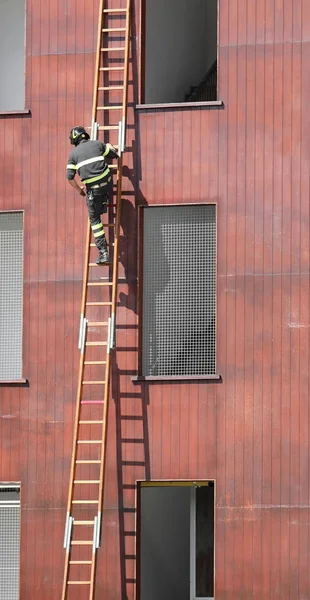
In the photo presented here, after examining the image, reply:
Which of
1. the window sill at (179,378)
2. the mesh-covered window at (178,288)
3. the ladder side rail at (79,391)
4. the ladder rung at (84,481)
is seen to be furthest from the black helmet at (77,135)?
the ladder rung at (84,481)

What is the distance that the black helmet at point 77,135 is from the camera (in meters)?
20.8

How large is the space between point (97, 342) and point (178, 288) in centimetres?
143

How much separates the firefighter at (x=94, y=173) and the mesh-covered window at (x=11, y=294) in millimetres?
1511

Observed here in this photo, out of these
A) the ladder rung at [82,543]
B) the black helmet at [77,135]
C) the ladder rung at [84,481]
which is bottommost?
the ladder rung at [82,543]

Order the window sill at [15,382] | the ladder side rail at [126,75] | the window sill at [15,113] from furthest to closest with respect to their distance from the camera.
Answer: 1. the window sill at [15,113]
2. the window sill at [15,382]
3. the ladder side rail at [126,75]

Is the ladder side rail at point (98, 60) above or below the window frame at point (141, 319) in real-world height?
above

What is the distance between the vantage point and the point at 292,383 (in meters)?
20.8

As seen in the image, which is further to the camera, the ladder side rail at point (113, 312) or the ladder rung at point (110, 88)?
the ladder rung at point (110, 88)

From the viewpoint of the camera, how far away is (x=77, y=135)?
20766 millimetres

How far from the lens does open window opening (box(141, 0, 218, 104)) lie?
23141 mm

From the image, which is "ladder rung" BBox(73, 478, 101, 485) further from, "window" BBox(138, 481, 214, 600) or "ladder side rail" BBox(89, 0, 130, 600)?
"window" BBox(138, 481, 214, 600)

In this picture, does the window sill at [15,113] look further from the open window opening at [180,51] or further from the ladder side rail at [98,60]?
the open window opening at [180,51]

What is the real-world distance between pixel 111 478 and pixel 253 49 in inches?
257

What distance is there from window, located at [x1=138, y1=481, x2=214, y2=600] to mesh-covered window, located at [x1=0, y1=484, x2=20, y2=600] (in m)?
1.80
